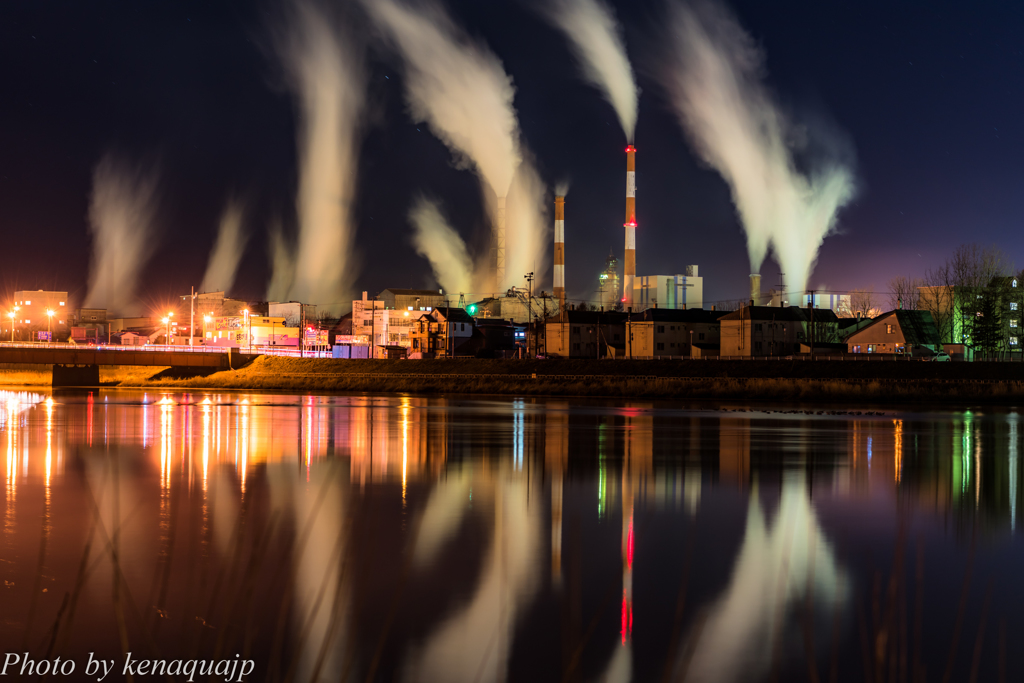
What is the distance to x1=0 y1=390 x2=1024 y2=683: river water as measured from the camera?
9.09m

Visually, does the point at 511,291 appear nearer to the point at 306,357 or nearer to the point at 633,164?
the point at 633,164

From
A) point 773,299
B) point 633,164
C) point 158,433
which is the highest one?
point 633,164

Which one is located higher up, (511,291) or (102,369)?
(511,291)

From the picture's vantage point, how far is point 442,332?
389 feet

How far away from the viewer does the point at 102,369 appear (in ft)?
303

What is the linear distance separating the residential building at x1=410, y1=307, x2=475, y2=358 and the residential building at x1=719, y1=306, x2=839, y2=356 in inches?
1369

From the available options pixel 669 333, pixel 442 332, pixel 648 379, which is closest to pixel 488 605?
pixel 648 379

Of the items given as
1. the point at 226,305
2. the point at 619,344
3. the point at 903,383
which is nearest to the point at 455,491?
the point at 903,383

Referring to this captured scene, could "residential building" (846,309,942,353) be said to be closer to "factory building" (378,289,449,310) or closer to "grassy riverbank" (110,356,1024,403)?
"grassy riverbank" (110,356,1024,403)

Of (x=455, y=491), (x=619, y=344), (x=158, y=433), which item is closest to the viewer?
(x=455, y=491)

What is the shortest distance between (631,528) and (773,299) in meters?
125

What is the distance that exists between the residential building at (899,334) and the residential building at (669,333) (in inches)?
688

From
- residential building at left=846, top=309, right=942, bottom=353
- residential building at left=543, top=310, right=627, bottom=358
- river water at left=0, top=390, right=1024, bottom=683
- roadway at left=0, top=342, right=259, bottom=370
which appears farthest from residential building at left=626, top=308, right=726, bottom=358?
river water at left=0, top=390, right=1024, bottom=683

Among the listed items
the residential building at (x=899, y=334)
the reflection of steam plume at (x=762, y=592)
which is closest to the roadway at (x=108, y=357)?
the residential building at (x=899, y=334)
